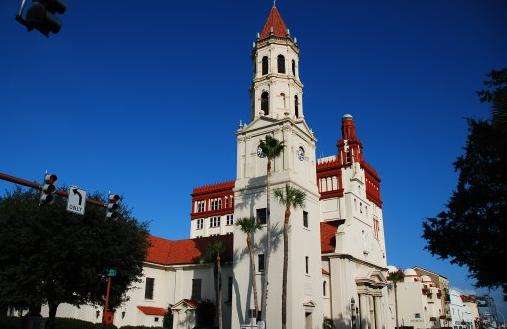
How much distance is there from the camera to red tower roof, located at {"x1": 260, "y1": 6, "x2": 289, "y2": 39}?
4622 cm

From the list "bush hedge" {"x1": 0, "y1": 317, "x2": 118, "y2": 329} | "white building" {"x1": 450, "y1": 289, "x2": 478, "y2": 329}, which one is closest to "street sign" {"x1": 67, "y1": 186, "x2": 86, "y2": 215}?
"bush hedge" {"x1": 0, "y1": 317, "x2": 118, "y2": 329}

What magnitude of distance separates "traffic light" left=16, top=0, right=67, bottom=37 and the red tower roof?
40.9 meters

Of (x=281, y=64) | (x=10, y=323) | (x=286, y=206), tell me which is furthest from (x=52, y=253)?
(x=281, y=64)

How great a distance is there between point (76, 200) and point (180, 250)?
39409 mm

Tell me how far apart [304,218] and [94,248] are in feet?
62.7

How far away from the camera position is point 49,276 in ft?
96.6

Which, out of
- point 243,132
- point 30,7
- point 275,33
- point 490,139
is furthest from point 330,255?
point 30,7

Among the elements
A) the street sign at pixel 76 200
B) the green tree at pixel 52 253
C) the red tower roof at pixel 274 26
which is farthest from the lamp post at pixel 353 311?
the street sign at pixel 76 200

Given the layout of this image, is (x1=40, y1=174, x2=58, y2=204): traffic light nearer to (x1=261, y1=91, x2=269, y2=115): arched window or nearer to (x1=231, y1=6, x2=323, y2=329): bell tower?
(x1=231, y1=6, x2=323, y2=329): bell tower

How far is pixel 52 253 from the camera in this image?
29406mm

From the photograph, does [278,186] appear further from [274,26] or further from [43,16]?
[43,16]

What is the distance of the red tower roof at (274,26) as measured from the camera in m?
46.2

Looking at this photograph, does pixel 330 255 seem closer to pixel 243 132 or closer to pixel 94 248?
pixel 243 132

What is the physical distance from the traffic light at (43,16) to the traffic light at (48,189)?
24.5 feet
